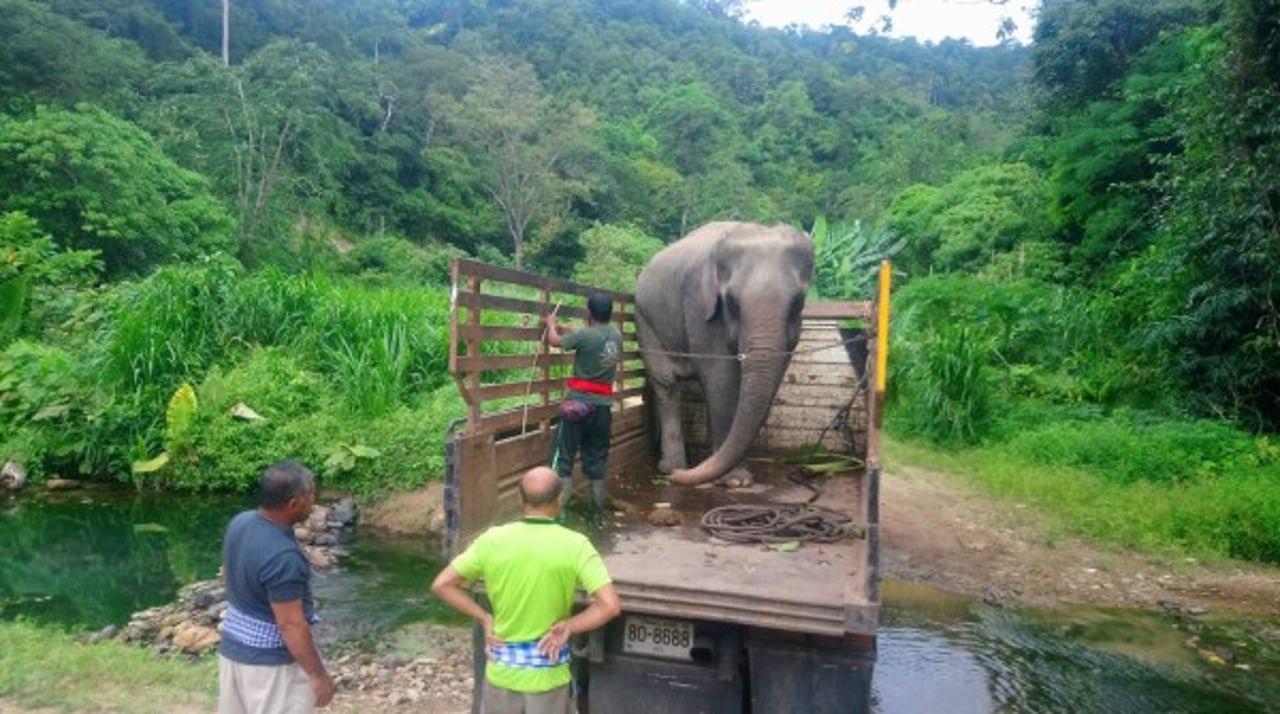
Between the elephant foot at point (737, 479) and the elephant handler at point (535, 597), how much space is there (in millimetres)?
2826

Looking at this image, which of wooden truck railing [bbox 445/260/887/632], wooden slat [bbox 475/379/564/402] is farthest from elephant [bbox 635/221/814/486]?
wooden slat [bbox 475/379/564/402]

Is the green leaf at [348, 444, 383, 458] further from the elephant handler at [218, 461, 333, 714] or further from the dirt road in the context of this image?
the elephant handler at [218, 461, 333, 714]

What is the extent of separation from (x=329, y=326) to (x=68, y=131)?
35.4 ft

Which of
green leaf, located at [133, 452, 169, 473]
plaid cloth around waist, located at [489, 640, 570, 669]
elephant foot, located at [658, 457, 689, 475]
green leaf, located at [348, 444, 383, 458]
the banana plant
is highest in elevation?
the banana plant

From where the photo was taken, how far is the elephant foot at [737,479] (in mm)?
5793

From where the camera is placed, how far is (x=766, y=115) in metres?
54.7

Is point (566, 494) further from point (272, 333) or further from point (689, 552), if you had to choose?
point (272, 333)

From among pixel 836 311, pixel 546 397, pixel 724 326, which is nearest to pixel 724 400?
pixel 724 326

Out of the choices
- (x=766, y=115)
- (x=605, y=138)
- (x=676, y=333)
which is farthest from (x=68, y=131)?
(x=766, y=115)

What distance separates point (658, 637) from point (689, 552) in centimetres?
65

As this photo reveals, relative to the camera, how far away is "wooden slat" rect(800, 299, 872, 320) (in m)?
6.93

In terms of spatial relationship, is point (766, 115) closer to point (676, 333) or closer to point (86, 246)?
point (86, 246)

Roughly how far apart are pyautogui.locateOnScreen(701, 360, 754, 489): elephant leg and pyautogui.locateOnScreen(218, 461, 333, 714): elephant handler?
10.5ft

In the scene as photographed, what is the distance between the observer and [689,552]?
402 centimetres
